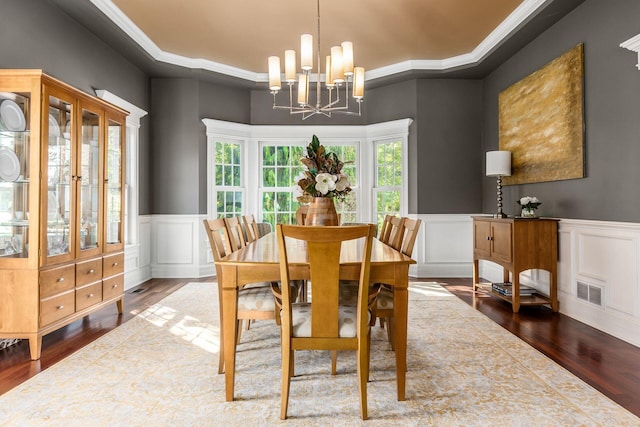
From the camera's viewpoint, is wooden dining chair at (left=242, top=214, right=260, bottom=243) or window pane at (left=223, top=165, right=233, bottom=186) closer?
wooden dining chair at (left=242, top=214, right=260, bottom=243)

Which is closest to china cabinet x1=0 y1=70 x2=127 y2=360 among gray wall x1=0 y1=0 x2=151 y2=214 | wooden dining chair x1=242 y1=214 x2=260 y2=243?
gray wall x1=0 y1=0 x2=151 y2=214

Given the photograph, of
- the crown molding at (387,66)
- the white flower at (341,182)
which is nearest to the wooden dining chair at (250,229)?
the white flower at (341,182)

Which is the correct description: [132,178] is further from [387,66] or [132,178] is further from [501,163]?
[501,163]

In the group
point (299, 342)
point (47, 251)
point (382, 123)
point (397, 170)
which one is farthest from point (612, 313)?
point (47, 251)

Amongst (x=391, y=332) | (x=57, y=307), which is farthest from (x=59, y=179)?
(x=391, y=332)

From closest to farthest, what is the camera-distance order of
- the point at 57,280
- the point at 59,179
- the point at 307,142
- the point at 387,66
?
the point at 57,280, the point at 59,179, the point at 387,66, the point at 307,142

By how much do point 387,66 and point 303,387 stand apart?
4.76 meters

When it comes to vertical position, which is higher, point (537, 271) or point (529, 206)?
point (529, 206)

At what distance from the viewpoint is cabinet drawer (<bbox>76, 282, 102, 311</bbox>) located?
3258mm

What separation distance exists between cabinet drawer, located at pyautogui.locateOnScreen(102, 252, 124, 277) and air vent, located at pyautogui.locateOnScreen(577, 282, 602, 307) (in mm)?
4276

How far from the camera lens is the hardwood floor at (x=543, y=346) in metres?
2.41

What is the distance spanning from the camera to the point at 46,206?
2896mm

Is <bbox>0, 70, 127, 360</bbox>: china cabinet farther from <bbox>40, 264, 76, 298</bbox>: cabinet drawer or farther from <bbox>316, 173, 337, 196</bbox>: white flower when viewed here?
<bbox>316, 173, 337, 196</bbox>: white flower

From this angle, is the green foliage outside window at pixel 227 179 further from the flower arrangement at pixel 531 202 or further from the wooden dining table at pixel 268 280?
the wooden dining table at pixel 268 280
